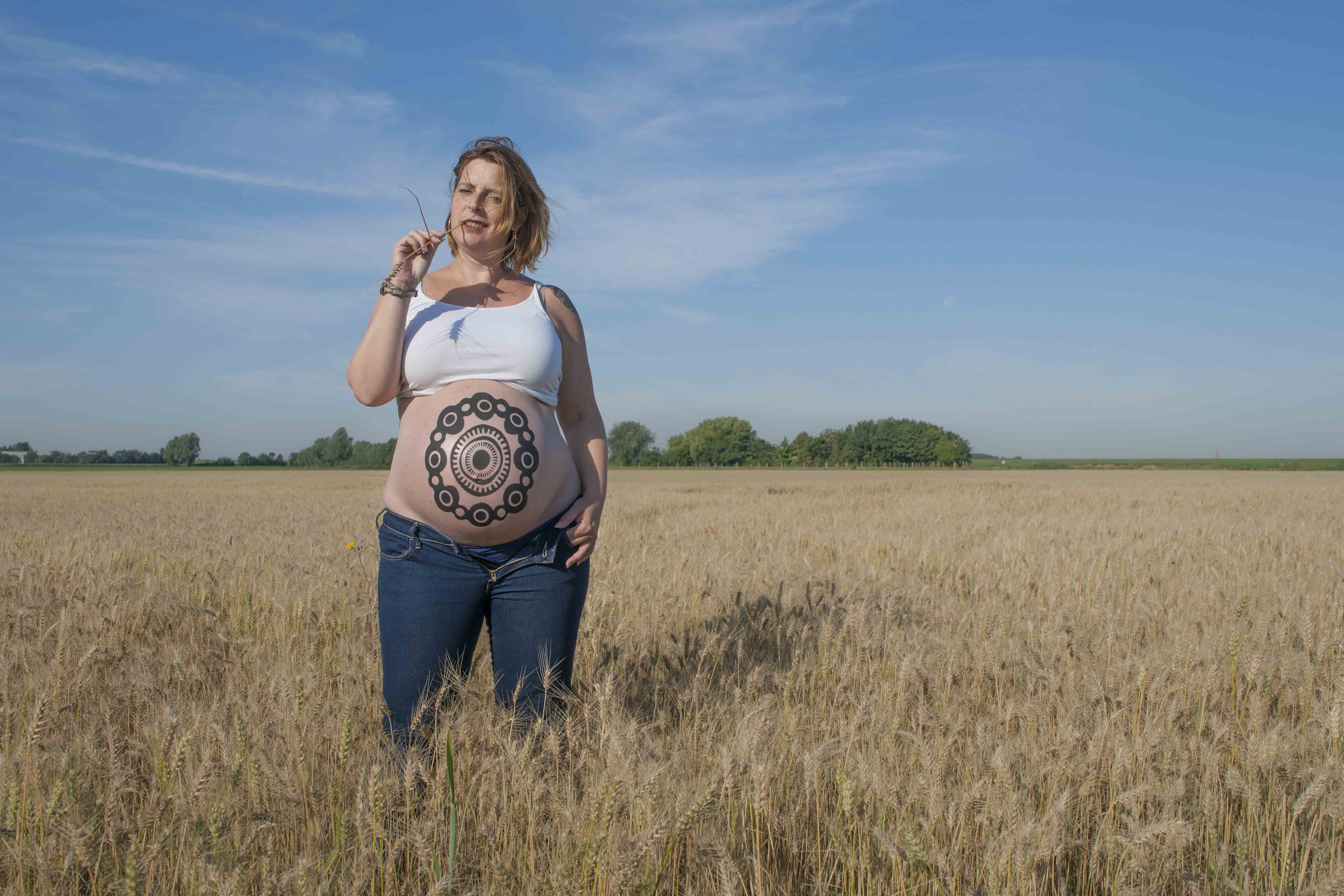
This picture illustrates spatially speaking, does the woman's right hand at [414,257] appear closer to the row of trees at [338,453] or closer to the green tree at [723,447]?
the row of trees at [338,453]

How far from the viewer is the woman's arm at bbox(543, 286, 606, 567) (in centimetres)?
225

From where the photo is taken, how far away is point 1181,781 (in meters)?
2.03

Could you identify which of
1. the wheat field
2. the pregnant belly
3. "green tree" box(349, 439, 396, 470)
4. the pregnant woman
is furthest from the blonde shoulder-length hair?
"green tree" box(349, 439, 396, 470)

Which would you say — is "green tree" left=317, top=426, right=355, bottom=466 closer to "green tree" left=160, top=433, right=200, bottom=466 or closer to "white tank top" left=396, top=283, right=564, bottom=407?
"green tree" left=160, top=433, right=200, bottom=466

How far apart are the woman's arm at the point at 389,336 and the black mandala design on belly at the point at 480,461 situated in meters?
0.21

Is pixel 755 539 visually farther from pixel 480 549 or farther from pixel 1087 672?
pixel 480 549

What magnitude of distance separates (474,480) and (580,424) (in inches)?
20.8

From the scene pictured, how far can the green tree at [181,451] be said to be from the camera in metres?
103

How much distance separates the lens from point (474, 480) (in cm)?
207

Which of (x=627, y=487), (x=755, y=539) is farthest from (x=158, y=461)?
(x=755, y=539)

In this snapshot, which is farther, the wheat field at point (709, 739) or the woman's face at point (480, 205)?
the woman's face at point (480, 205)

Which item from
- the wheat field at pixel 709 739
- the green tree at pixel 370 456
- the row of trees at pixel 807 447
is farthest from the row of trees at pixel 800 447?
the wheat field at pixel 709 739

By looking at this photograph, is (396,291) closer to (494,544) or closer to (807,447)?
(494,544)

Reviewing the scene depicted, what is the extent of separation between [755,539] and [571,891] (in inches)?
268
